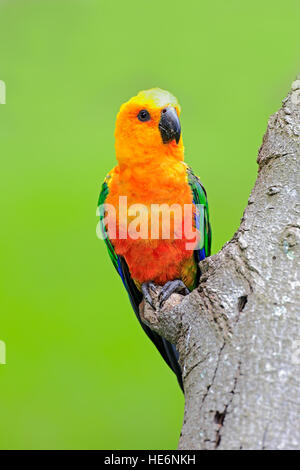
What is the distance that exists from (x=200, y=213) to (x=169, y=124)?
22.9 inches

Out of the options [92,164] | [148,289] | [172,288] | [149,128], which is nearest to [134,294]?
[148,289]

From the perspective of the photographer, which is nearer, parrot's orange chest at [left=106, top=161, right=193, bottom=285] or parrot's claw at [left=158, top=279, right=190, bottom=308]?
parrot's claw at [left=158, top=279, right=190, bottom=308]

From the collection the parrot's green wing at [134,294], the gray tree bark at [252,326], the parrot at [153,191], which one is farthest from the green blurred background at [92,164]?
the gray tree bark at [252,326]

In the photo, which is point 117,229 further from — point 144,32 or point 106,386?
point 144,32

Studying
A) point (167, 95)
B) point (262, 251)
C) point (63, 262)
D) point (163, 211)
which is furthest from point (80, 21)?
point (262, 251)

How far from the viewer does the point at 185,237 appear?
10.8 feet

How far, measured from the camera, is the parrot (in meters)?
3.19

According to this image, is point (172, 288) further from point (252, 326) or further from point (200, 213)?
point (252, 326)

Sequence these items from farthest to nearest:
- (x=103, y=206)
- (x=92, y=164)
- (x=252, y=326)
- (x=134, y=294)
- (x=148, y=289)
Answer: (x=92, y=164) < (x=134, y=294) < (x=103, y=206) < (x=148, y=289) < (x=252, y=326)

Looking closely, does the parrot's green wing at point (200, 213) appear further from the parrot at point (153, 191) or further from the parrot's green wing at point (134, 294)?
the parrot's green wing at point (134, 294)

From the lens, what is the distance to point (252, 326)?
6.72ft

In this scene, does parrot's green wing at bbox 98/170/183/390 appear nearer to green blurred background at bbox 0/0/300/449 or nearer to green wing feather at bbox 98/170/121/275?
green wing feather at bbox 98/170/121/275

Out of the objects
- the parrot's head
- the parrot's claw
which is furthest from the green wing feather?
the parrot's claw

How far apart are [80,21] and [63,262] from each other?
98.7 inches
